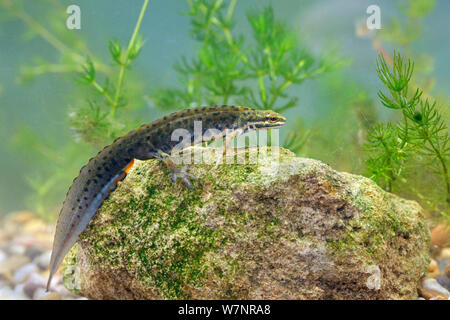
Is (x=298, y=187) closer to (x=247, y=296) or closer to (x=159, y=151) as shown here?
(x=247, y=296)

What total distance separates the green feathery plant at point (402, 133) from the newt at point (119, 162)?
1.59 m

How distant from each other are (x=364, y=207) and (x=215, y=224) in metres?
1.20

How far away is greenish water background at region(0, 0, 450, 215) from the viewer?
8840 mm

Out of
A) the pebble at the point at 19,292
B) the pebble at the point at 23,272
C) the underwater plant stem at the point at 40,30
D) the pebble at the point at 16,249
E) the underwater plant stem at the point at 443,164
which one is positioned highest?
the underwater plant stem at the point at 40,30

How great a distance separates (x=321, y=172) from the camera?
244 cm

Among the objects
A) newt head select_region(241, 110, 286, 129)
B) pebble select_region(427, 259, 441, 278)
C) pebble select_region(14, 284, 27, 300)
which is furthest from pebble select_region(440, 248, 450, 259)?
pebble select_region(14, 284, 27, 300)

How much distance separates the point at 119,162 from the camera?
8.96ft

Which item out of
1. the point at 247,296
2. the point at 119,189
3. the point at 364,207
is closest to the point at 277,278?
the point at 247,296

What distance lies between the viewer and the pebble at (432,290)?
2787 mm

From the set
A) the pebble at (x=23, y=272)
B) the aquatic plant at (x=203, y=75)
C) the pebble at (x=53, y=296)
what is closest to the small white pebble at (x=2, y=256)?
the pebble at (x=23, y=272)

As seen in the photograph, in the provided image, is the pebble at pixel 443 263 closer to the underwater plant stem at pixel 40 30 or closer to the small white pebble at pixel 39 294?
the small white pebble at pixel 39 294

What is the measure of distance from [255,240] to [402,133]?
2.12m

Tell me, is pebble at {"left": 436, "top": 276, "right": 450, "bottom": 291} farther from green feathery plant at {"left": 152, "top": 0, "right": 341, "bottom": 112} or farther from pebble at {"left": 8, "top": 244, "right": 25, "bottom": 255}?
pebble at {"left": 8, "top": 244, "right": 25, "bottom": 255}

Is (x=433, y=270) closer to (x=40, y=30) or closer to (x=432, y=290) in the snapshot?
(x=432, y=290)
